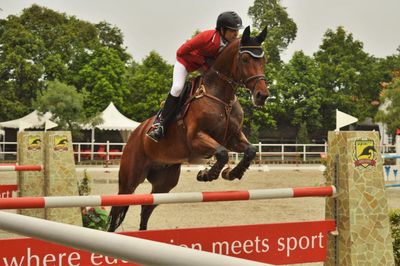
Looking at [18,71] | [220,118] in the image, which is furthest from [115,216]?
[18,71]

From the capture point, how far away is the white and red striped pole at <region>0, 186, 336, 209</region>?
2562mm

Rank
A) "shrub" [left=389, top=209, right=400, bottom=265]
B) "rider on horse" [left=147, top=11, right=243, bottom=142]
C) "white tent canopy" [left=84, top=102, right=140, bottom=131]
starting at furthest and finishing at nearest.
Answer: "white tent canopy" [left=84, top=102, right=140, bottom=131] < "shrub" [left=389, top=209, right=400, bottom=265] < "rider on horse" [left=147, top=11, right=243, bottom=142]

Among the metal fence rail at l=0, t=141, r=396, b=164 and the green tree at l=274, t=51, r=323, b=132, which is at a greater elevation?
the green tree at l=274, t=51, r=323, b=132

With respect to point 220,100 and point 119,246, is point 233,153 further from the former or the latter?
point 119,246

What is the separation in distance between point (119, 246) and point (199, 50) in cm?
353

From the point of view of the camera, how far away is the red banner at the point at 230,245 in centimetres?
267

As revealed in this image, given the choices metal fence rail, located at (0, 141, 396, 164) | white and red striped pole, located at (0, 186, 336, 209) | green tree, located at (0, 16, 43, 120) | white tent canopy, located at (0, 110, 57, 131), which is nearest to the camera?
white and red striped pole, located at (0, 186, 336, 209)

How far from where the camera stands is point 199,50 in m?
4.29

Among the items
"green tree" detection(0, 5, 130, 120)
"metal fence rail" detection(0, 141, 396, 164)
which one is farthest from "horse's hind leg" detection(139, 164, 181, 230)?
"green tree" detection(0, 5, 130, 120)

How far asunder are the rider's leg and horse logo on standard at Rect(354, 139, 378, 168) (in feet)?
4.62

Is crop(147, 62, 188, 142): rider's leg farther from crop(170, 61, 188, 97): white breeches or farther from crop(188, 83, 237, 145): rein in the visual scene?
crop(188, 83, 237, 145): rein

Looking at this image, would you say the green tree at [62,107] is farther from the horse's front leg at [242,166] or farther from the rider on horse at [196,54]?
the horse's front leg at [242,166]

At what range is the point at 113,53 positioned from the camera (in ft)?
117

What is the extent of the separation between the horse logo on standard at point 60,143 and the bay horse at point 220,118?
1539 mm
